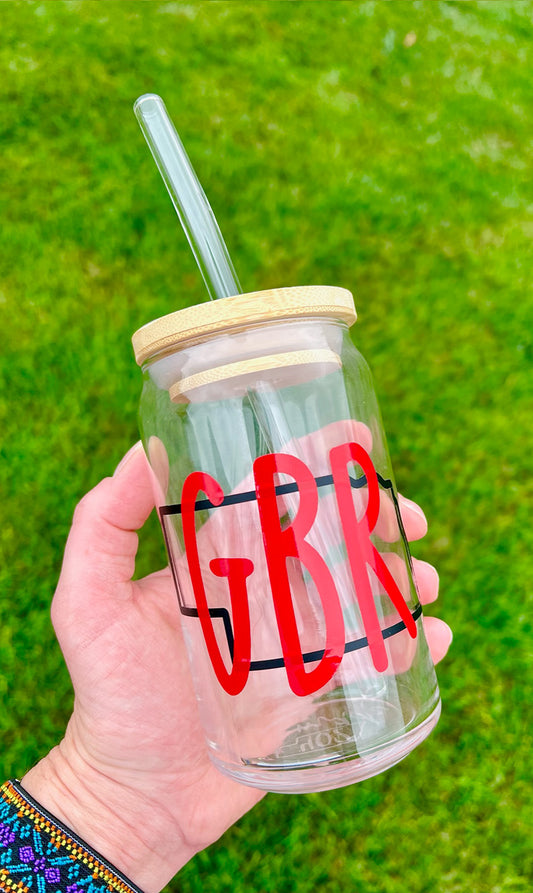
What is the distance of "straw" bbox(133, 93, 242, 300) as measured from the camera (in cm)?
105

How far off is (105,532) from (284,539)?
1.33 feet

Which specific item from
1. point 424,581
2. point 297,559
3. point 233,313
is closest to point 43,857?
point 297,559

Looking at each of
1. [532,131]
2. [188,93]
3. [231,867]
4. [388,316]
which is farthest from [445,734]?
[188,93]

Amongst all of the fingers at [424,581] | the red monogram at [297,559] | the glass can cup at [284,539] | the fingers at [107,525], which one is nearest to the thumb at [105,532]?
the fingers at [107,525]

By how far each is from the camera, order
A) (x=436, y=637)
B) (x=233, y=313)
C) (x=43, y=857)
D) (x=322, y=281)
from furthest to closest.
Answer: (x=322, y=281), (x=436, y=637), (x=43, y=857), (x=233, y=313)

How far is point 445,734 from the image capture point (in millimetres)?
1609

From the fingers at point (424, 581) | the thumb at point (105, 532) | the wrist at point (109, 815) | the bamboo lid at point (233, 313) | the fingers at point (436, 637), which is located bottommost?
the wrist at point (109, 815)

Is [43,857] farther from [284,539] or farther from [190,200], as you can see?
[190,200]

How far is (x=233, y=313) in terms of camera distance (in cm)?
91

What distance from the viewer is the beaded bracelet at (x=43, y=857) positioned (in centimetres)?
111

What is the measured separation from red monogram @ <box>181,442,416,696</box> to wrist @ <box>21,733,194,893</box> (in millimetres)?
384

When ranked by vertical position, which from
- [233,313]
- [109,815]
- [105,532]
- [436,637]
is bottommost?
[109,815]

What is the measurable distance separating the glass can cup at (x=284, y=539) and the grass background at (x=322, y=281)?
563 millimetres

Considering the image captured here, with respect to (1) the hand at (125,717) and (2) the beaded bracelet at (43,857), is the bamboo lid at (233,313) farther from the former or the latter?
(2) the beaded bracelet at (43,857)
